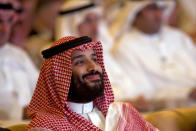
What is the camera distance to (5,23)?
3793mm

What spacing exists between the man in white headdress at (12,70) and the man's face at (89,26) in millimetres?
781

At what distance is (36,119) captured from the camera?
1.90 m

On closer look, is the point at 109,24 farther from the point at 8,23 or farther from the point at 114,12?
the point at 8,23

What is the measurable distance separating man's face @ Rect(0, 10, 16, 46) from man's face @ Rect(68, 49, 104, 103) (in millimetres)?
1890

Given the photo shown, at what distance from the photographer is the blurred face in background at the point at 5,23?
12.3 feet

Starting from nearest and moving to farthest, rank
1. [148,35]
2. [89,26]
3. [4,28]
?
[4,28], [89,26], [148,35]

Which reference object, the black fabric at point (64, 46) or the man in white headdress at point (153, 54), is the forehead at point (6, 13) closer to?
the man in white headdress at point (153, 54)

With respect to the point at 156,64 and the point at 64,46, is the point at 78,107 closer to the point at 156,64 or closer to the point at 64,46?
the point at 64,46

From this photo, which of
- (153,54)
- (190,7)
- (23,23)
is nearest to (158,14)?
(153,54)

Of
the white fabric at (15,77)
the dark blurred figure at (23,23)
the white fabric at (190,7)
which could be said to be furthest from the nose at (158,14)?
the white fabric at (15,77)

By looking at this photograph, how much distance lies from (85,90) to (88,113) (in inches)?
6.4

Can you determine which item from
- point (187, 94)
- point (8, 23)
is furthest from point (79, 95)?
point (187, 94)

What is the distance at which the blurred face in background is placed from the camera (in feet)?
12.3

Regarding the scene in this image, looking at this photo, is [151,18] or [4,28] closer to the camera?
[4,28]
